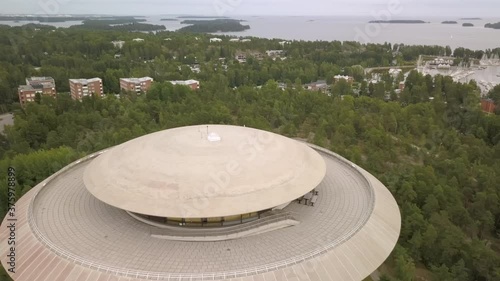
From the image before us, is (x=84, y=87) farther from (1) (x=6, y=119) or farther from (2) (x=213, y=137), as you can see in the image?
(2) (x=213, y=137)

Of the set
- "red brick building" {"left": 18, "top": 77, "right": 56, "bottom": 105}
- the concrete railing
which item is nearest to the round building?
the concrete railing

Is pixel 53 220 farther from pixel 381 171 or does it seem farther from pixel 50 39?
pixel 50 39

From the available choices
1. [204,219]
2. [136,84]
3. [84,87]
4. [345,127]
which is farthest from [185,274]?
[84,87]

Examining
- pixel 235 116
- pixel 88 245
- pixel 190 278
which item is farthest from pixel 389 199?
pixel 235 116

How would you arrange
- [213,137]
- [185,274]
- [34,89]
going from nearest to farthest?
1. [185,274]
2. [213,137]
3. [34,89]

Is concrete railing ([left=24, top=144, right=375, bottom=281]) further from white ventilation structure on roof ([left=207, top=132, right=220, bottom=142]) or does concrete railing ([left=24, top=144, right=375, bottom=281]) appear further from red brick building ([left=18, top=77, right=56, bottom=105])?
red brick building ([left=18, top=77, right=56, bottom=105])
